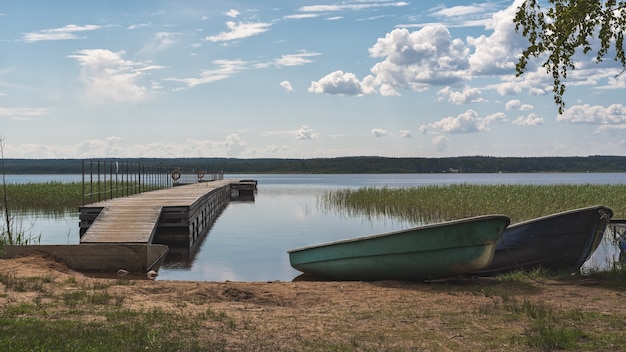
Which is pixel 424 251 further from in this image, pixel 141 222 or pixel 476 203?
pixel 476 203

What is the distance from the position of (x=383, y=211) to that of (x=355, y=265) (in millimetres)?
20428

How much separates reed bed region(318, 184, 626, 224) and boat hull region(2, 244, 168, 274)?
607 inches

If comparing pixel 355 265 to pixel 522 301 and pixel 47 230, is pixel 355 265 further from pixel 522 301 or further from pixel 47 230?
pixel 47 230

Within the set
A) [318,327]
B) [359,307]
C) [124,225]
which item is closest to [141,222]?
[124,225]

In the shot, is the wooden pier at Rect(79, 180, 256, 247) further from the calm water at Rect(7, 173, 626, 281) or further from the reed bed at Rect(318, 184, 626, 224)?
the reed bed at Rect(318, 184, 626, 224)

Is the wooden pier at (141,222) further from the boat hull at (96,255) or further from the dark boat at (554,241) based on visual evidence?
the dark boat at (554,241)

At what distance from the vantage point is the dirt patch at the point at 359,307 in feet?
22.9

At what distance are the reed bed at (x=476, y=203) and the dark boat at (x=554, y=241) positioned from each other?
12166 mm

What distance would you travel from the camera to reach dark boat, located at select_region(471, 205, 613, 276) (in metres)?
12.2

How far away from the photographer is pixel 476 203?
1167 inches

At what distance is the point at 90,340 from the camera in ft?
21.6

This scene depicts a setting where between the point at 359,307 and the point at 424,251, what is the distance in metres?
2.64

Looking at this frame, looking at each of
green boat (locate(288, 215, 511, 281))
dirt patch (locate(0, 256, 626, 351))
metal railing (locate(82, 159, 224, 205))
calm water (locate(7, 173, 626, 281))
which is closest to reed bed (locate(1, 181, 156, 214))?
metal railing (locate(82, 159, 224, 205))

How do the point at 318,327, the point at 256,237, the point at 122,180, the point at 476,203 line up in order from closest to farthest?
1. the point at 318,327
2. the point at 256,237
3. the point at 476,203
4. the point at 122,180
